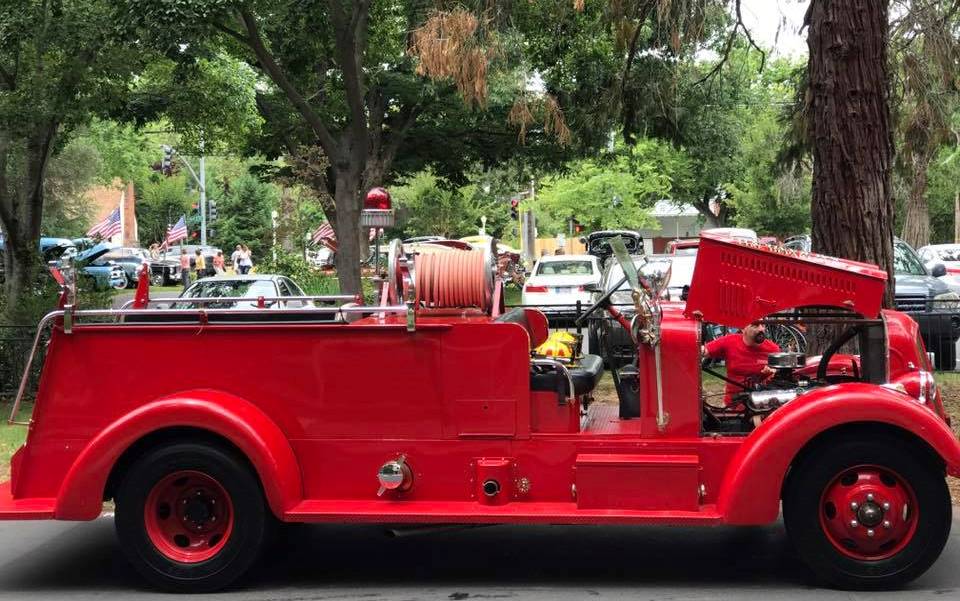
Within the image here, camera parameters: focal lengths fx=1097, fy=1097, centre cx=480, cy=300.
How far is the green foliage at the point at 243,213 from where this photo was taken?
216ft

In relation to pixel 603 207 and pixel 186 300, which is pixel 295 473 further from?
pixel 603 207

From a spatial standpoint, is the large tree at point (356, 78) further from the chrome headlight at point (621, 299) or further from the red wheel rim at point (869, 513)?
the red wheel rim at point (869, 513)

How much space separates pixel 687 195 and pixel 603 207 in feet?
24.1

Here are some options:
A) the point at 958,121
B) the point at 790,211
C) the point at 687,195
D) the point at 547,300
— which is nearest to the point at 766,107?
the point at 790,211

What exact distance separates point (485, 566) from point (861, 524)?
7.03ft

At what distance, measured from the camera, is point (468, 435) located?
586cm

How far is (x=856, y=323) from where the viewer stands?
599 centimetres

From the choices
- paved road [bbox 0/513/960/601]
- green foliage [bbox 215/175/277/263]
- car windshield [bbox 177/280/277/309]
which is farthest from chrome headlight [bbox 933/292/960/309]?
green foliage [bbox 215/175/277/263]

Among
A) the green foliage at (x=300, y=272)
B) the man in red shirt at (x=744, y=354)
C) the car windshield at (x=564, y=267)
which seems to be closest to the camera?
the man in red shirt at (x=744, y=354)

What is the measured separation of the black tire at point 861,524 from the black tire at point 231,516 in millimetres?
2830

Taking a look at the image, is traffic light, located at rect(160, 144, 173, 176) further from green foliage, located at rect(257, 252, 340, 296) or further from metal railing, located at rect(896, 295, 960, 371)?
metal railing, located at rect(896, 295, 960, 371)

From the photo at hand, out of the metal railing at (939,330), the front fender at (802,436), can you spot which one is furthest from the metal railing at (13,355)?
A: the metal railing at (939,330)

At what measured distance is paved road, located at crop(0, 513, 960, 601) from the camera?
5895 mm

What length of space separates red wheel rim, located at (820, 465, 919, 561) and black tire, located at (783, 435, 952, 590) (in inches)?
0.6
